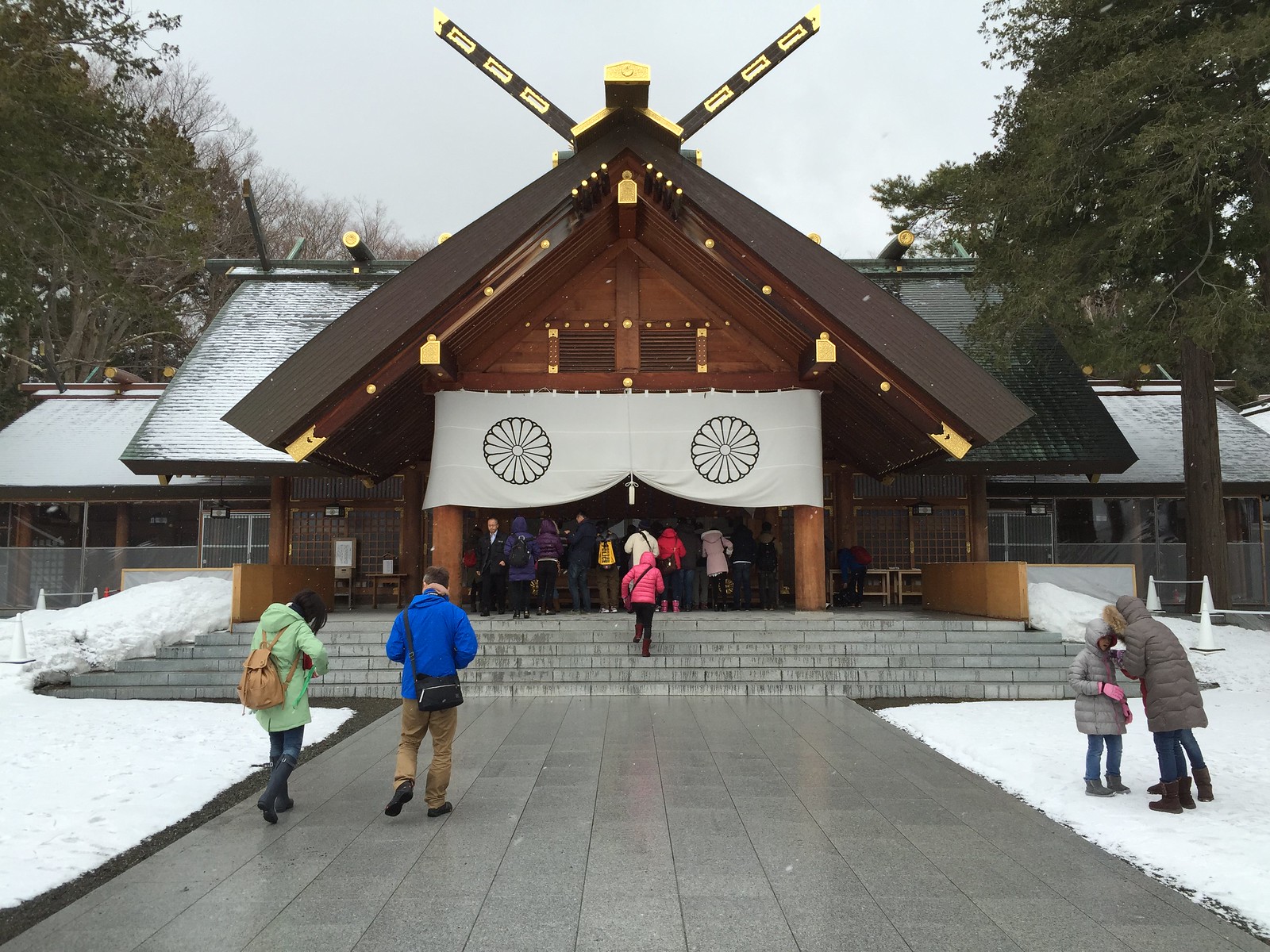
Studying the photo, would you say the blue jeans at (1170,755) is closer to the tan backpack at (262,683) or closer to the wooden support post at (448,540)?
the tan backpack at (262,683)

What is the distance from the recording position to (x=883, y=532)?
56.8 feet

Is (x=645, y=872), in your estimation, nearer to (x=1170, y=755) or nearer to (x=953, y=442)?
(x=1170, y=755)

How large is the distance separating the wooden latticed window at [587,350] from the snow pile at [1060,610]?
6.75 meters

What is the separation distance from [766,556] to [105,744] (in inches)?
395

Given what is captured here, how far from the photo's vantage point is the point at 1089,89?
467 inches

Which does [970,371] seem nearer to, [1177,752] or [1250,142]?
[1250,142]

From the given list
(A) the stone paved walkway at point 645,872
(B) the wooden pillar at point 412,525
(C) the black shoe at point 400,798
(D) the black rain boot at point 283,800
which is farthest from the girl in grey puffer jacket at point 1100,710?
(B) the wooden pillar at point 412,525

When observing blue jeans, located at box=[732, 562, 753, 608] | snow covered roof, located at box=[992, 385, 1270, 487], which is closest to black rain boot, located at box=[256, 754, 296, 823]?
blue jeans, located at box=[732, 562, 753, 608]

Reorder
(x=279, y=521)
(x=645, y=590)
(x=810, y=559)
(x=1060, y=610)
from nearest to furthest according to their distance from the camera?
(x=645, y=590) → (x=1060, y=610) → (x=810, y=559) → (x=279, y=521)

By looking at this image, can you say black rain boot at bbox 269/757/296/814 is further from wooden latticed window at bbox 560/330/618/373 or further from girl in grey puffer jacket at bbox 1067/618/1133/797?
wooden latticed window at bbox 560/330/618/373

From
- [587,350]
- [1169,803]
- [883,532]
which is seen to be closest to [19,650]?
[587,350]

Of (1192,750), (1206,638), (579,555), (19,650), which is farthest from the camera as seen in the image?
(579,555)

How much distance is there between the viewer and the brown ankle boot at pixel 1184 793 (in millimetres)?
5840

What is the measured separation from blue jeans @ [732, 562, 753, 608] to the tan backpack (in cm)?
995
